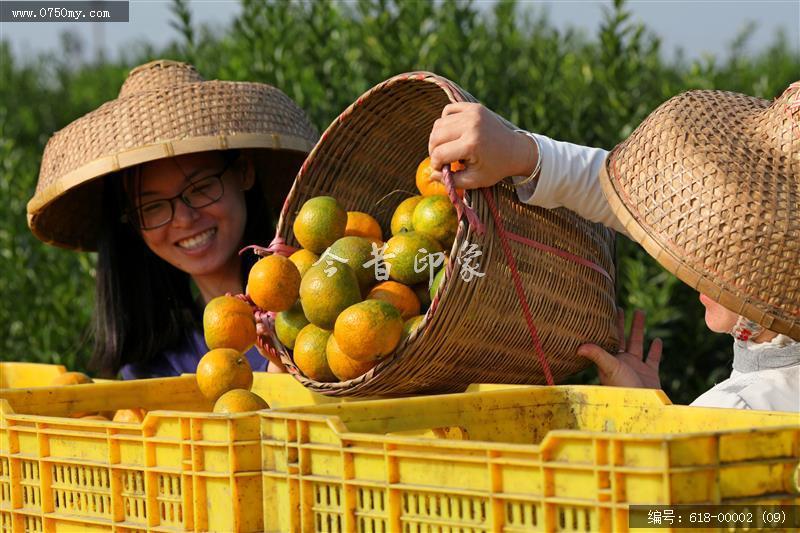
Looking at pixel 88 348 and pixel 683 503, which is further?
pixel 88 348

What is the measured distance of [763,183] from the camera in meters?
1.63

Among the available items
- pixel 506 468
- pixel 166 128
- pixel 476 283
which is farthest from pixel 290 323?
pixel 506 468

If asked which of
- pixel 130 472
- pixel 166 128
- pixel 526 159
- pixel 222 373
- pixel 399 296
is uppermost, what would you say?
pixel 166 128

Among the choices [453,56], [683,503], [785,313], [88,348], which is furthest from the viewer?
[88,348]

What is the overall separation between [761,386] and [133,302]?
1.96m

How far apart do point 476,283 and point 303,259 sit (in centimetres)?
47

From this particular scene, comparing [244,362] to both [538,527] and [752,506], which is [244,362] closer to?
[538,527]

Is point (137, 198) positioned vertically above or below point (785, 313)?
above

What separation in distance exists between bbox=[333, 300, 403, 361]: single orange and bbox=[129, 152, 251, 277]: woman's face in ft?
3.66

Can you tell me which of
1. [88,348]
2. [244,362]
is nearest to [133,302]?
[244,362]

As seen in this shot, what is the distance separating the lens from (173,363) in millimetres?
3143

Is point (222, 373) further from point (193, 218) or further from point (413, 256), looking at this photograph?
point (193, 218)

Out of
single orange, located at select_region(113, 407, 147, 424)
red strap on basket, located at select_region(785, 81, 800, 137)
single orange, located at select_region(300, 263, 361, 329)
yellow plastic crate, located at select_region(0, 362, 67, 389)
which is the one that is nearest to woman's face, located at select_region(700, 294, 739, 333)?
red strap on basket, located at select_region(785, 81, 800, 137)

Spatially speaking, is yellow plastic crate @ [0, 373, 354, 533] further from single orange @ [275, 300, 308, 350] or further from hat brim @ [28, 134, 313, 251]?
hat brim @ [28, 134, 313, 251]
